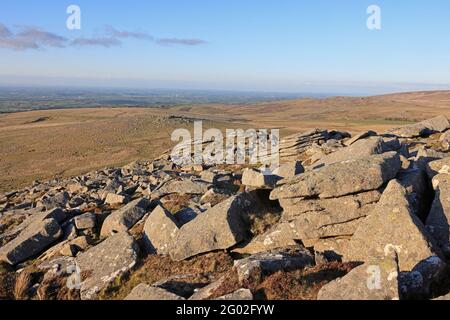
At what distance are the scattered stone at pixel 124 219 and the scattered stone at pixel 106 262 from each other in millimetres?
2760

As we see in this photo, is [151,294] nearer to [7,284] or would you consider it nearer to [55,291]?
[55,291]

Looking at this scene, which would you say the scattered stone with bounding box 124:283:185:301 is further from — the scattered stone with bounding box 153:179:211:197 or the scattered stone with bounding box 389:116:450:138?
the scattered stone with bounding box 389:116:450:138

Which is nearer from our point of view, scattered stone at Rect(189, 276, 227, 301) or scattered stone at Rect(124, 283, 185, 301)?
scattered stone at Rect(189, 276, 227, 301)

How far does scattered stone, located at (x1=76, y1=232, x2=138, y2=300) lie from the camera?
14.1m

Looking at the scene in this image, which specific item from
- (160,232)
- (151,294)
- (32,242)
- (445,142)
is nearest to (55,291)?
(160,232)

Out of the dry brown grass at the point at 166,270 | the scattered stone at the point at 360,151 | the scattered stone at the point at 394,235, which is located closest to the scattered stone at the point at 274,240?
the dry brown grass at the point at 166,270

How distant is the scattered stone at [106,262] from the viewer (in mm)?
14102

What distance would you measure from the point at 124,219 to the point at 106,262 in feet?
14.7

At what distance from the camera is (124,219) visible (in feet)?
63.6

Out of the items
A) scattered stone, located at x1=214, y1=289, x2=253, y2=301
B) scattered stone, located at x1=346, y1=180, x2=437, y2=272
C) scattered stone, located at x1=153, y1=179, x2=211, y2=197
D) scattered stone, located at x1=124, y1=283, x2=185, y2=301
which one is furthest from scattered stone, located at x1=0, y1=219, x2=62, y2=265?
scattered stone, located at x1=346, y1=180, x2=437, y2=272

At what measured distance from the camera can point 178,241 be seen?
1539cm

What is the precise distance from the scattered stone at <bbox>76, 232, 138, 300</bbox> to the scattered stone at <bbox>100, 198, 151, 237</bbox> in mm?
2760

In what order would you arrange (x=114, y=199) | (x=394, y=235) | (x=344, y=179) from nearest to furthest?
(x=394, y=235) → (x=344, y=179) → (x=114, y=199)

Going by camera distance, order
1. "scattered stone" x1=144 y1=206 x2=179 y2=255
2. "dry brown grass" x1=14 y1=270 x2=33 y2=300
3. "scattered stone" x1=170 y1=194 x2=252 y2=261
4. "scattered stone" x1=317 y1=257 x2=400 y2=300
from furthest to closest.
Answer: "scattered stone" x1=144 y1=206 x2=179 y2=255 < "scattered stone" x1=170 y1=194 x2=252 y2=261 < "dry brown grass" x1=14 y1=270 x2=33 y2=300 < "scattered stone" x1=317 y1=257 x2=400 y2=300
